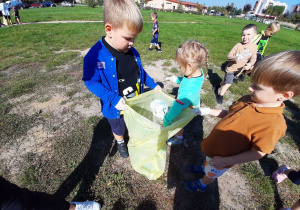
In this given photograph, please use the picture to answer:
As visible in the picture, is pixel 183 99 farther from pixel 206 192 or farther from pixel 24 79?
pixel 24 79

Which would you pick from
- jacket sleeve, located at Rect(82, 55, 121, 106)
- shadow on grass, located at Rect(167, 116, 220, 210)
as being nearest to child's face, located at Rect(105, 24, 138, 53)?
jacket sleeve, located at Rect(82, 55, 121, 106)

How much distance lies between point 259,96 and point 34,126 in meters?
3.04

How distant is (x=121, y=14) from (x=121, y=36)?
0.53 feet

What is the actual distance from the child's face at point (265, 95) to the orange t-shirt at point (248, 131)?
2.0 inches

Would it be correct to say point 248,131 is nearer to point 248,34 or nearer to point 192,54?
point 192,54

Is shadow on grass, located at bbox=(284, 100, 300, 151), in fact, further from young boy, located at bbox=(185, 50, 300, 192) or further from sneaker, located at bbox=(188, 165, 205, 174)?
young boy, located at bbox=(185, 50, 300, 192)

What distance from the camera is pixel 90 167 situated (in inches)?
77.9

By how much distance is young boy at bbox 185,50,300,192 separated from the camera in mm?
900

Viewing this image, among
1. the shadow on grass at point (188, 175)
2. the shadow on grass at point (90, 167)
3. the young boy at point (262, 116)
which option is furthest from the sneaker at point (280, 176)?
the shadow on grass at point (90, 167)

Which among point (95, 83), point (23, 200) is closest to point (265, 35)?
point (95, 83)

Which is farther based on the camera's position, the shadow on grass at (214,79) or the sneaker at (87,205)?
the shadow on grass at (214,79)

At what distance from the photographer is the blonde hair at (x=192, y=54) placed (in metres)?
1.62

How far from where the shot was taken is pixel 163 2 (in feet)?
197

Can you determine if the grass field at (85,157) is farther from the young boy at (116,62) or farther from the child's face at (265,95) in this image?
the child's face at (265,95)
